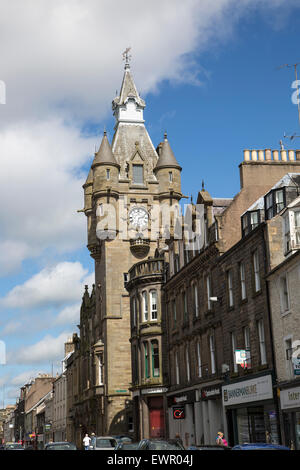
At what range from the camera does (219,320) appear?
3775 cm

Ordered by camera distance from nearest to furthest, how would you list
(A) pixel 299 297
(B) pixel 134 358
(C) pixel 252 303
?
(A) pixel 299 297 → (C) pixel 252 303 → (B) pixel 134 358

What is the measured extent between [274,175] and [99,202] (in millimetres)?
25806

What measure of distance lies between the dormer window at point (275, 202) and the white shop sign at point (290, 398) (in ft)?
31.7

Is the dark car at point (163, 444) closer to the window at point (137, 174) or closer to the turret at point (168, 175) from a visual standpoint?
the turret at point (168, 175)

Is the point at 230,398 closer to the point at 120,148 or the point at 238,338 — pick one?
the point at 238,338

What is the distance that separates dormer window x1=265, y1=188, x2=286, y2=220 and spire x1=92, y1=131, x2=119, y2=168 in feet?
106

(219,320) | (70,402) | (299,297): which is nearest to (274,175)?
(219,320)

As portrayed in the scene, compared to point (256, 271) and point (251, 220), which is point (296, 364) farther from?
point (251, 220)

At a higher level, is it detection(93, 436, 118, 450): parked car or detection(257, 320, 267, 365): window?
detection(257, 320, 267, 365): window

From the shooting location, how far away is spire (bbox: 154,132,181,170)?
67.4m

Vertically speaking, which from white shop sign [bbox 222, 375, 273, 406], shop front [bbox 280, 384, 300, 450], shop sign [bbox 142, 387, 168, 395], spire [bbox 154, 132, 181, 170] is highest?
spire [bbox 154, 132, 181, 170]

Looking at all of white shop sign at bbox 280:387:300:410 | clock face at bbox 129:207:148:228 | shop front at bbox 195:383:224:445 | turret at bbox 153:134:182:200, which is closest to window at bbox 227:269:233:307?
shop front at bbox 195:383:224:445

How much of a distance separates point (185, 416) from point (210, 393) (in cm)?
566

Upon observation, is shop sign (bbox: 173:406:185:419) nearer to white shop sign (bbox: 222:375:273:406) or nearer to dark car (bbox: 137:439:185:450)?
white shop sign (bbox: 222:375:273:406)
